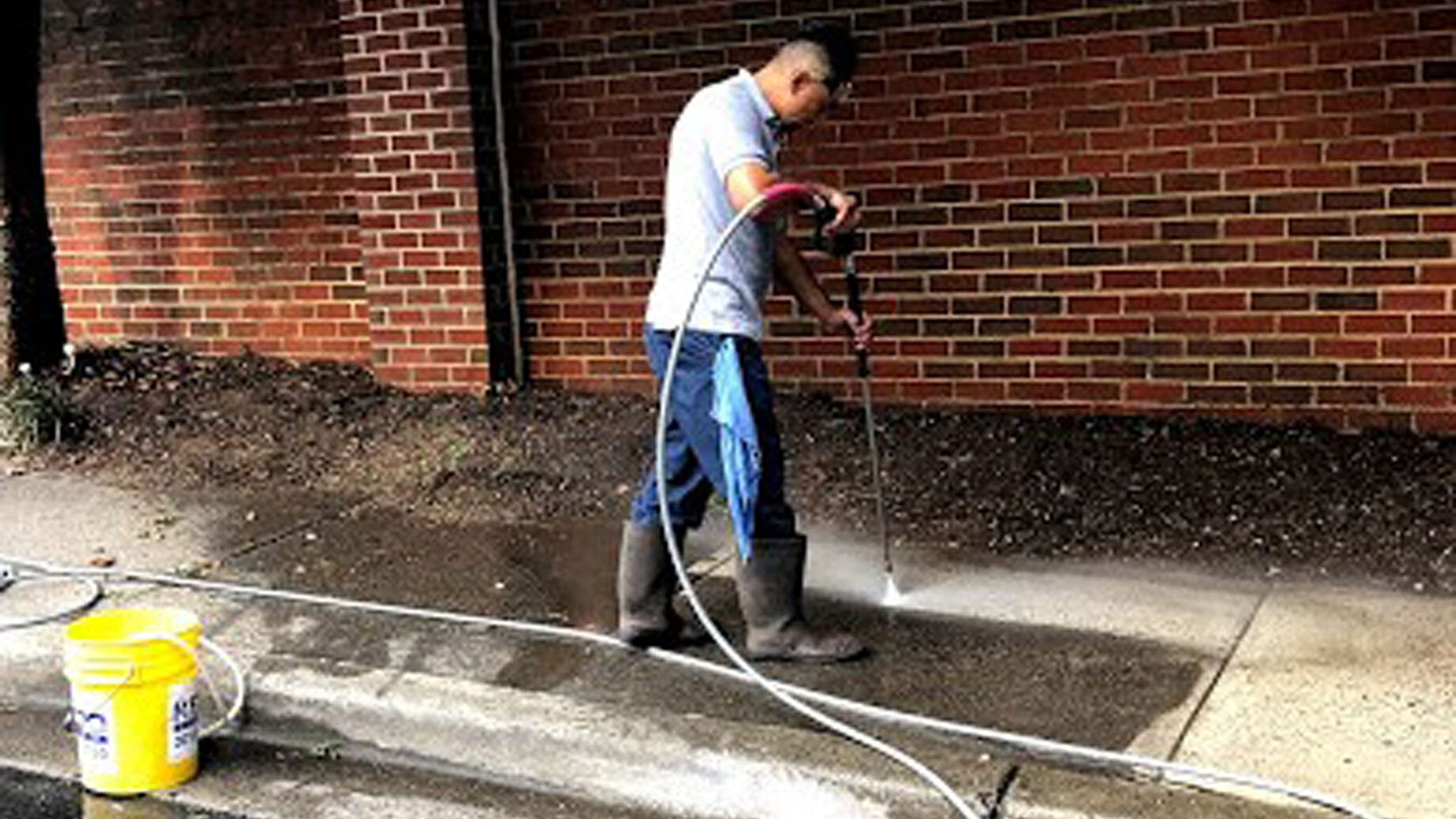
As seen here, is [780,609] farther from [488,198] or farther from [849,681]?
[488,198]

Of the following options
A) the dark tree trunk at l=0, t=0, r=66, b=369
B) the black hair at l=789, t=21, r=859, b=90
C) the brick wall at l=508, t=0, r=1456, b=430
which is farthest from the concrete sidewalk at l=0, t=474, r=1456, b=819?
the dark tree trunk at l=0, t=0, r=66, b=369

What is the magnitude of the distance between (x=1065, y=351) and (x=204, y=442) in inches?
154

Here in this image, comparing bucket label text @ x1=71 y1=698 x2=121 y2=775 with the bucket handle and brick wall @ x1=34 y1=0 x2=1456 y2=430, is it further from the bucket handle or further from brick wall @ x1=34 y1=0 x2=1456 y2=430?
brick wall @ x1=34 y1=0 x2=1456 y2=430

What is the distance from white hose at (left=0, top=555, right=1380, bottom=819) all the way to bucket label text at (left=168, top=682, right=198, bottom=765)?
40.3 inches

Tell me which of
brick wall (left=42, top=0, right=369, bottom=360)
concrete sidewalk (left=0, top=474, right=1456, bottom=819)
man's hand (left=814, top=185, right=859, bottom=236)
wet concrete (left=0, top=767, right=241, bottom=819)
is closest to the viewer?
concrete sidewalk (left=0, top=474, right=1456, bottom=819)

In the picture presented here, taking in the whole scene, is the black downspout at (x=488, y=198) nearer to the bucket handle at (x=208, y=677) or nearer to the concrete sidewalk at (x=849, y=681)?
the concrete sidewalk at (x=849, y=681)

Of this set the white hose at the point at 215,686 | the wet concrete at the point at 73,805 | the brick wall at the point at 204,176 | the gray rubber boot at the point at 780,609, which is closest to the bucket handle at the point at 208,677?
the white hose at the point at 215,686

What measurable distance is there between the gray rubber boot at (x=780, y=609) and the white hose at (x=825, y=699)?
17cm

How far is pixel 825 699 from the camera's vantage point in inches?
177

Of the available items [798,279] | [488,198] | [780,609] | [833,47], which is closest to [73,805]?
[780,609]

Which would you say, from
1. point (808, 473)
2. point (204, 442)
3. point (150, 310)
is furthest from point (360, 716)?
point (150, 310)

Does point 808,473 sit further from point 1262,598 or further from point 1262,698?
point 1262,698

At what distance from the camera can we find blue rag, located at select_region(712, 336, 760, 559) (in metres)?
Answer: 4.63

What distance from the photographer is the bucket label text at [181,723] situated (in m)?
4.41
